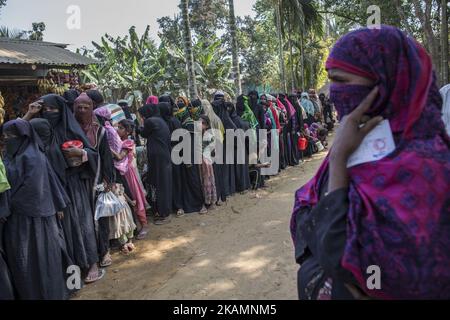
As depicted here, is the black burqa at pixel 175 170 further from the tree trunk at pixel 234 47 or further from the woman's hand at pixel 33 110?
the tree trunk at pixel 234 47

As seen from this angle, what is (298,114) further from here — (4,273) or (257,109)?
(4,273)

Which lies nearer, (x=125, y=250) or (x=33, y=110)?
(x=33, y=110)

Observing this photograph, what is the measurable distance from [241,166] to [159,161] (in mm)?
2104

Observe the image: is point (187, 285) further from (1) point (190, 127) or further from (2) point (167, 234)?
(1) point (190, 127)

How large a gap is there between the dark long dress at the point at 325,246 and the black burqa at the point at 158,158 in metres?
4.36

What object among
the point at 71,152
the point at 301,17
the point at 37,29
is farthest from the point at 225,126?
the point at 37,29

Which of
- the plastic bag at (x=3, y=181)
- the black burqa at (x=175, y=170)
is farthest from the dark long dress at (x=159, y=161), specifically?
the plastic bag at (x=3, y=181)

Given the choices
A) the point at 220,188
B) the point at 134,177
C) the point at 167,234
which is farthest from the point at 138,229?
the point at 220,188

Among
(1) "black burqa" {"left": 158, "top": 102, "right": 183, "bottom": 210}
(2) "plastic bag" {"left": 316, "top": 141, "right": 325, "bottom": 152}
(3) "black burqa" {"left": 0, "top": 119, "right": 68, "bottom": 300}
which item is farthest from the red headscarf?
(2) "plastic bag" {"left": 316, "top": 141, "right": 325, "bottom": 152}

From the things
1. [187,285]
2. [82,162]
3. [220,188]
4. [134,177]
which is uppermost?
[82,162]

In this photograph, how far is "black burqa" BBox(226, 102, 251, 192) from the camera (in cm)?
702

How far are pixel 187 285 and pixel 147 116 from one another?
9.74 feet

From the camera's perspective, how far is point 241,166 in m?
7.16

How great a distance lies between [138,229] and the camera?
500 cm
